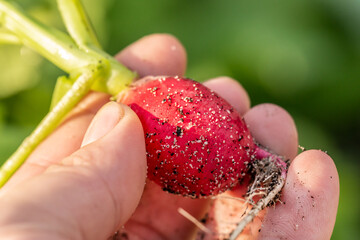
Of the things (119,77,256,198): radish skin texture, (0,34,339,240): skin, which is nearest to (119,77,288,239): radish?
(119,77,256,198): radish skin texture

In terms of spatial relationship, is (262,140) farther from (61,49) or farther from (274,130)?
(61,49)

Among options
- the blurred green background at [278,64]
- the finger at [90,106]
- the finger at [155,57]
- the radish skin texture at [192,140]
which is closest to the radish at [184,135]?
the radish skin texture at [192,140]

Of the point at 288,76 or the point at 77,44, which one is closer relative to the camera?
the point at 77,44

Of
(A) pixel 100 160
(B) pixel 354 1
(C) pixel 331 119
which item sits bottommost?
(C) pixel 331 119

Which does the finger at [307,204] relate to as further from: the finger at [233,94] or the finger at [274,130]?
the finger at [233,94]

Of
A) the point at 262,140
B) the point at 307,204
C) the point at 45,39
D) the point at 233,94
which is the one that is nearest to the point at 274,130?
the point at 262,140

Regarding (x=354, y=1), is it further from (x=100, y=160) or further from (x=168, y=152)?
(x=100, y=160)

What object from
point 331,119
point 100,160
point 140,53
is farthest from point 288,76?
point 100,160
